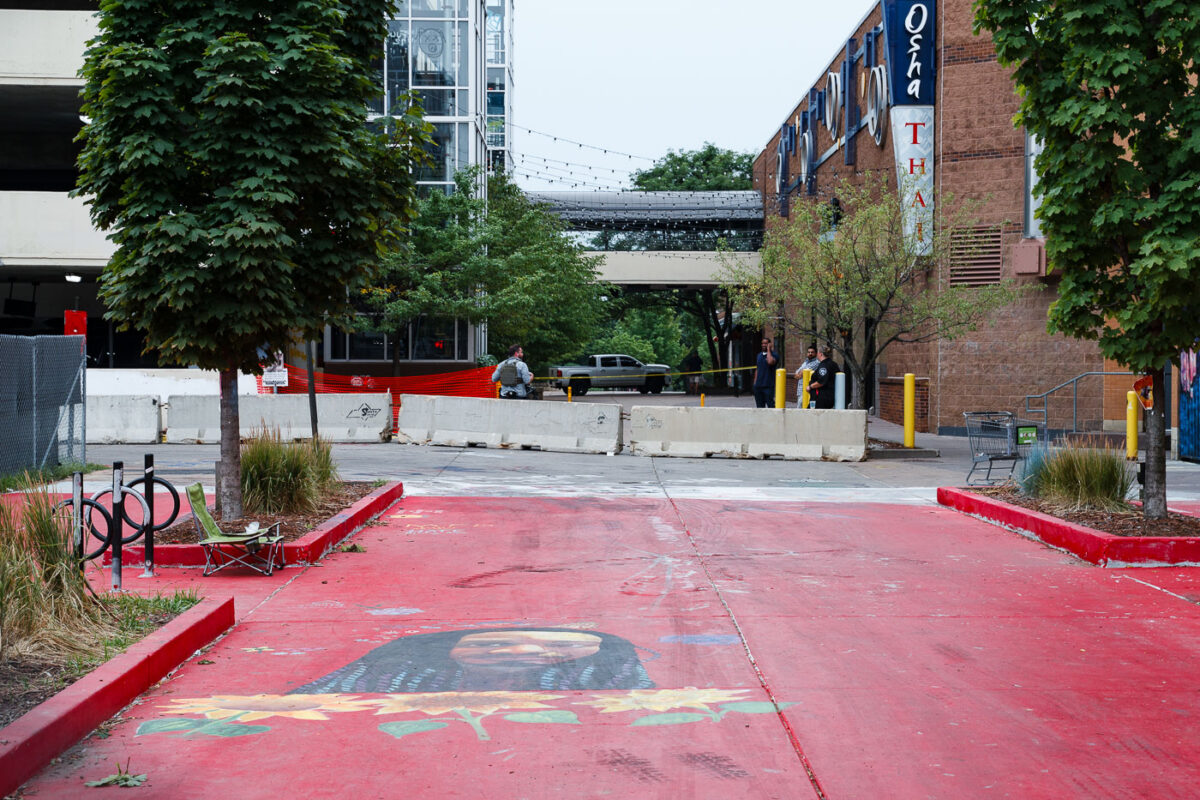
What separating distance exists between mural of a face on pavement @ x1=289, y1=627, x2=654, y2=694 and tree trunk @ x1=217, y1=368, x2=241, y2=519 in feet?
13.6

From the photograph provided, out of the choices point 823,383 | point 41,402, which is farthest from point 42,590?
point 823,383

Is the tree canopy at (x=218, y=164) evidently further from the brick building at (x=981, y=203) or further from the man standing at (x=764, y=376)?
the brick building at (x=981, y=203)

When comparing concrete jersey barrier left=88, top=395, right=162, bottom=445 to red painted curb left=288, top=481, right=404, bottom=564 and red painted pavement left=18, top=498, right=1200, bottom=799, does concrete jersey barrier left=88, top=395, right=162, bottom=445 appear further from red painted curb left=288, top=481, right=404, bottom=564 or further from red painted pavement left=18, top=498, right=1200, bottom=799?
red painted pavement left=18, top=498, right=1200, bottom=799

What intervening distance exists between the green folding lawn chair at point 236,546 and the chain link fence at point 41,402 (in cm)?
732

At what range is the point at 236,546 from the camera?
9.46 meters

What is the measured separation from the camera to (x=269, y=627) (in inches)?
298

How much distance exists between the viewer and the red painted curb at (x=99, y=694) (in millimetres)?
4648

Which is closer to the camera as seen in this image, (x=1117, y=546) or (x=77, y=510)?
(x=77, y=510)

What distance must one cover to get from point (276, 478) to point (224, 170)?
10.4 feet

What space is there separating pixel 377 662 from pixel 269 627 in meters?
1.30

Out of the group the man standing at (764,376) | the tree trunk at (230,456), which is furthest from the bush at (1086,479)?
the man standing at (764,376)

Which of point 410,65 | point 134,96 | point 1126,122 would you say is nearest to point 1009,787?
point 1126,122

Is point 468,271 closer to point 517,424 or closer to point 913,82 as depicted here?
point 517,424

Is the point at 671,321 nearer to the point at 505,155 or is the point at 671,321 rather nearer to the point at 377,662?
the point at 505,155
